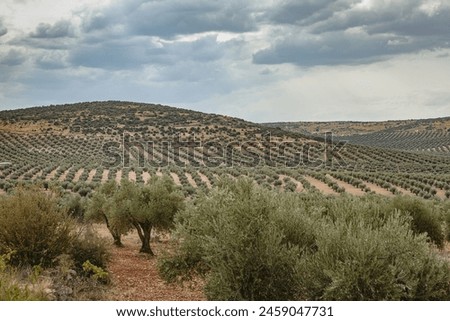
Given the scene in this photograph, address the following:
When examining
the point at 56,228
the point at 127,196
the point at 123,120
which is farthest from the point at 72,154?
the point at 56,228

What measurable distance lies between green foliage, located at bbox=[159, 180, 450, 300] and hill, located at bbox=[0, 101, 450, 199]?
38.5 metres

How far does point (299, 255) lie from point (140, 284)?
10.1 metres

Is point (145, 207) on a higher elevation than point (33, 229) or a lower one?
lower

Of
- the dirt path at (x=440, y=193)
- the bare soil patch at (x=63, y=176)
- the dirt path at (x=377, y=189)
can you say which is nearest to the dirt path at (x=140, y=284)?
the bare soil patch at (x=63, y=176)

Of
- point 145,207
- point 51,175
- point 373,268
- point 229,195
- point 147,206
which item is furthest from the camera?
point 51,175

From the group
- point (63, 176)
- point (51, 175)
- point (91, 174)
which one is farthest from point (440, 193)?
point (51, 175)

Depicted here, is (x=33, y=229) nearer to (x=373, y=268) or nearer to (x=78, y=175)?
(x=373, y=268)

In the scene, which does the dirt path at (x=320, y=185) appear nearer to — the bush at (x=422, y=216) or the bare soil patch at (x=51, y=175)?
the bare soil patch at (x=51, y=175)

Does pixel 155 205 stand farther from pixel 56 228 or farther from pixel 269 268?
pixel 269 268

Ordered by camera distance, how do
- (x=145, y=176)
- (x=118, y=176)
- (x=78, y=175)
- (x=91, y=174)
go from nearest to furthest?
(x=78, y=175) < (x=118, y=176) < (x=145, y=176) < (x=91, y=174)

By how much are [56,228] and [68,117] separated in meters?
108

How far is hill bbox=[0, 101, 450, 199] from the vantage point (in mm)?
62031

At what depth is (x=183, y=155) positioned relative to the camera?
3620 inches

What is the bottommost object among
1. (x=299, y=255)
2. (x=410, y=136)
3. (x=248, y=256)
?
(x=299, y=255)
